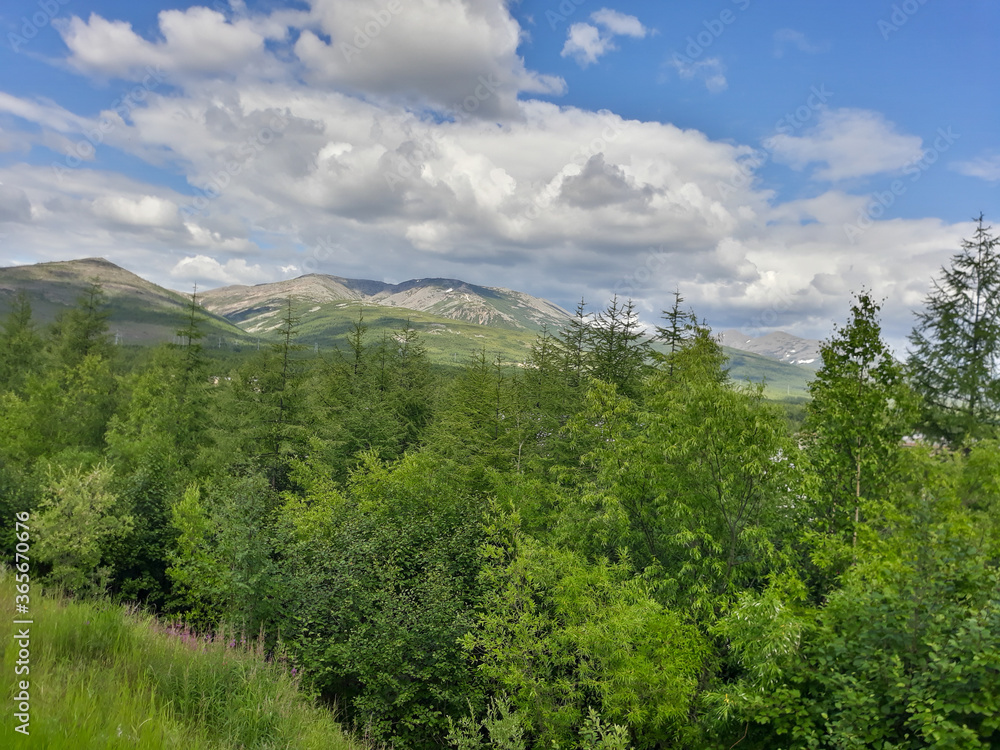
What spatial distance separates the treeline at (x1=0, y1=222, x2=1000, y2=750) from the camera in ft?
27.2

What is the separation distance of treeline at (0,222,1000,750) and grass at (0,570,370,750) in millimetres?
3997

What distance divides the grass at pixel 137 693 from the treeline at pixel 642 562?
4.00 metres

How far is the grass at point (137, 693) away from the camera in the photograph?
4246 mm

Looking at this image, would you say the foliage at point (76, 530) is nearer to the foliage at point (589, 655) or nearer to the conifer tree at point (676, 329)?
the foliage at point (589, 655)

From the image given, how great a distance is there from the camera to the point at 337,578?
48.2 feet

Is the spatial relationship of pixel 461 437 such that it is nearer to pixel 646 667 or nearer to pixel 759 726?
pixel 646 667

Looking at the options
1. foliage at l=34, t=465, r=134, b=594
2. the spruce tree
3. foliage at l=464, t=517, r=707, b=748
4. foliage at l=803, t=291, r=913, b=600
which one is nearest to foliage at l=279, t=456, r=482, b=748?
foliage at l=464, t=517, r=707, b=748

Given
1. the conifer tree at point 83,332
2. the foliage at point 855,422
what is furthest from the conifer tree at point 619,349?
the conifer tree at point 83,332

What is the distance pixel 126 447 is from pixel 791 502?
125 feet

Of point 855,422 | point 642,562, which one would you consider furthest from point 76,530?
point 855,422

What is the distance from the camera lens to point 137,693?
5.34 m

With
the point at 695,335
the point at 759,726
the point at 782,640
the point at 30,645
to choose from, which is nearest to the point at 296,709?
the point at 30,645

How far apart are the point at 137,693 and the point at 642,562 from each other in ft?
54.8

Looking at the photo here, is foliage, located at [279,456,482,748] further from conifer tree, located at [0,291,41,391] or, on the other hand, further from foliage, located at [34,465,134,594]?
conifer tree, located at [0,291,41,391]
